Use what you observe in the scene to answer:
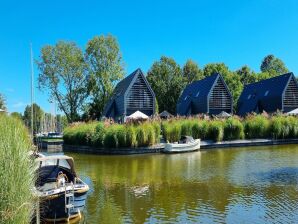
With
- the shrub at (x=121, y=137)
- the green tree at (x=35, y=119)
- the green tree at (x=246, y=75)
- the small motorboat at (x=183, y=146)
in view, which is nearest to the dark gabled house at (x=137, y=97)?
the green tree at (x=35, y=119)

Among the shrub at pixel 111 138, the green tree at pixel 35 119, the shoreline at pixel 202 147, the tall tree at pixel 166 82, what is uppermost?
the tall tree at pixel 166 82

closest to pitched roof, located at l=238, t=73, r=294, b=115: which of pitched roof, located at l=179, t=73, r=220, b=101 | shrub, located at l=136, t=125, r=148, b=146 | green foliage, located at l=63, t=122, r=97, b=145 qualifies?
pitched roof, located at l=179, t=73, r=220, b=101

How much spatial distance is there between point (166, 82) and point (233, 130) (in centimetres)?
3427

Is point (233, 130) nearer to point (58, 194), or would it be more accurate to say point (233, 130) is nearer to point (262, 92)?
point (262, 92)

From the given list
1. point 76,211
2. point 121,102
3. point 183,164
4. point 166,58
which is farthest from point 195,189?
point 166,58

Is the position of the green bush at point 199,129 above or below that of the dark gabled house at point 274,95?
below

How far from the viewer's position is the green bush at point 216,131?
1195 inches

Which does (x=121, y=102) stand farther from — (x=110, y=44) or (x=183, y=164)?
(x=183, y=164)

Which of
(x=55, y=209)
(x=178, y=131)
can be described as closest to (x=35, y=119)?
(x=178, y=131)

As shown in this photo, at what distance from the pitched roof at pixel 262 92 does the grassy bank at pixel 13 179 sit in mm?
45445

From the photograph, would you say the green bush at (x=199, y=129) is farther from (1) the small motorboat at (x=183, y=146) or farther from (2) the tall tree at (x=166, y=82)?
(2) the tall tree at (x=166, y=82)

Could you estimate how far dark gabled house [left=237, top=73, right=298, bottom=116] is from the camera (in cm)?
4756

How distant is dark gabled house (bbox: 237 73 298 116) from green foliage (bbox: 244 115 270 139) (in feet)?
52.2

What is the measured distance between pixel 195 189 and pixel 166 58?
53.1m
